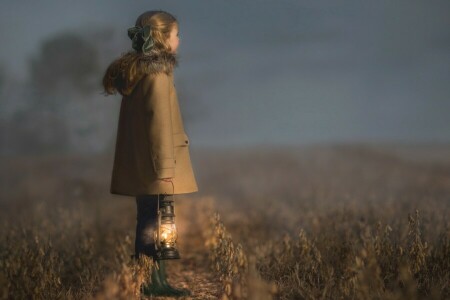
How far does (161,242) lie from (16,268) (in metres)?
1.06

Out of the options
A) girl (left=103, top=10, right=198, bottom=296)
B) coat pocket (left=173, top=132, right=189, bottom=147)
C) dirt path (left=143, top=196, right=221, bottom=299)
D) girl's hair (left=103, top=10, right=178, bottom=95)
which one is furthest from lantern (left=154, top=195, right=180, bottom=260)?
girl's hair (left=103, top=10, right=178, bottom=95)

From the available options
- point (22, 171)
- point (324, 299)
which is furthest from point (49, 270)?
point (22, 171)

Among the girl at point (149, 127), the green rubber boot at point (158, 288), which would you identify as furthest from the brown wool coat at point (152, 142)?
the green rubber boot at point (158, 288)

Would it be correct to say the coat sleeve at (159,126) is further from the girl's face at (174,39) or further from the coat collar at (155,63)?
the girl's face at (174,39)

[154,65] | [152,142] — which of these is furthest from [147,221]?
[154,65]

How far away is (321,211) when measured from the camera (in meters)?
7.47

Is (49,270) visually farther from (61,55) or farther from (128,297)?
(61,55)

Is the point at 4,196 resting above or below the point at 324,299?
above

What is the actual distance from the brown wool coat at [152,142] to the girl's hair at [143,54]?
7 cm

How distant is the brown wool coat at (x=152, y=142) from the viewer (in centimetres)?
485

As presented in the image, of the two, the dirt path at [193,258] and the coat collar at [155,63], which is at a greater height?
the coat collar at [155,63]

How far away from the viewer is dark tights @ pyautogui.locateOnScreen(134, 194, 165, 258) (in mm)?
5133

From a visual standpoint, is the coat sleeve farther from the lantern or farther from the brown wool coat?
the lantern

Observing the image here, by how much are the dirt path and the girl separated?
A: 540 millimetres
